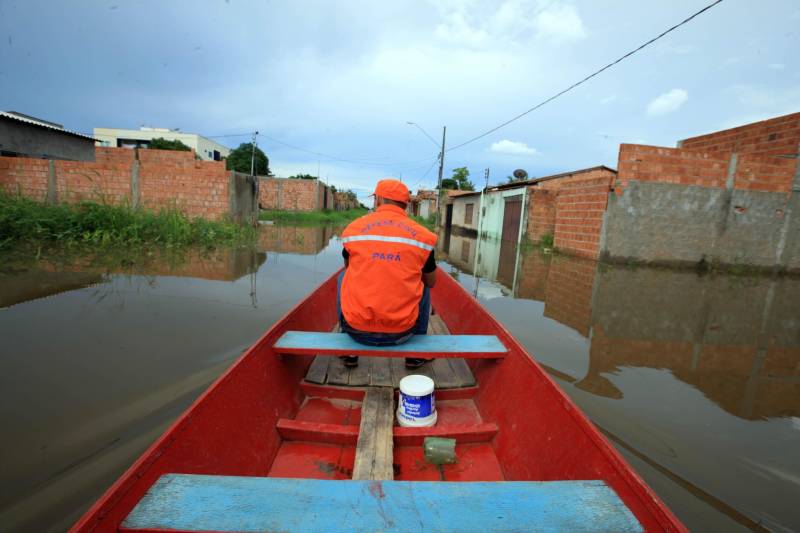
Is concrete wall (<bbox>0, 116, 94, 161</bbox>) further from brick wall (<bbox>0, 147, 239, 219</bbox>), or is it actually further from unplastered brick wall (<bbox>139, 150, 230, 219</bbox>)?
unplastered brick wall (<bbox>139, 150, 230, 219</bbox>)

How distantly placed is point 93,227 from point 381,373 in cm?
884

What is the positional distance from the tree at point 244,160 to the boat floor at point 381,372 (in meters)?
49.1

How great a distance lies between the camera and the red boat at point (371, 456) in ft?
3.30

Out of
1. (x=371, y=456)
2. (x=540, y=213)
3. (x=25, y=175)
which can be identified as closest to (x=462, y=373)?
(x=371, y=456)

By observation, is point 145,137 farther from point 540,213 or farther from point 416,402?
point 416,402

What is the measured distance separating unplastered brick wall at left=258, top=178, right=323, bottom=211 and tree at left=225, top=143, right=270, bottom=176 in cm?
2480

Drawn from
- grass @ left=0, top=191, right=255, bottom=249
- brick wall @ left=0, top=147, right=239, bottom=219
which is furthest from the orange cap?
brick wall @ left=0, top=147, right=239, bottom=219

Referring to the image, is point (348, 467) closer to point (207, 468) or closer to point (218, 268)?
point (207, 468)

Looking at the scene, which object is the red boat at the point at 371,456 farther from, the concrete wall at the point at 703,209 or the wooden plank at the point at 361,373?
the concrete wall at the point at 703,209

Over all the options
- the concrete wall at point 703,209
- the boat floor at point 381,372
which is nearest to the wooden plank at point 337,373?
the boat floor at point 381,372

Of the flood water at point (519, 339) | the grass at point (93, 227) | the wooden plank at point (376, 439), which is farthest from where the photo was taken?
the grass at point (93, 227)

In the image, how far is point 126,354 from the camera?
115 inches

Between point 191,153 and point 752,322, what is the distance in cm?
2543

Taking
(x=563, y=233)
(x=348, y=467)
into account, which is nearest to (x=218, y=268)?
(x=348, y=467)
